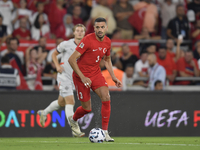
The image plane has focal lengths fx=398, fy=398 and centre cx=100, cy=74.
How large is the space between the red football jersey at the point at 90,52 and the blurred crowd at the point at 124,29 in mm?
4310

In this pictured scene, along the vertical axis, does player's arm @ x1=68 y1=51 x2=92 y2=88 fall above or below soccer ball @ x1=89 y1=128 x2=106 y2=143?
above

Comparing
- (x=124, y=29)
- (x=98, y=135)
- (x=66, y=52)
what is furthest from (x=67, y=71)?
(x=124, y=29)

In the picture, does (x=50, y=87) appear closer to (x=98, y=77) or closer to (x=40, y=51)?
(x=40, y=51)

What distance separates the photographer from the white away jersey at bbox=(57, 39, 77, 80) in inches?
316

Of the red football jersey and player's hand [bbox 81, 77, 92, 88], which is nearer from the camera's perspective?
player's hand [bbox 81, 77, 92, 88]

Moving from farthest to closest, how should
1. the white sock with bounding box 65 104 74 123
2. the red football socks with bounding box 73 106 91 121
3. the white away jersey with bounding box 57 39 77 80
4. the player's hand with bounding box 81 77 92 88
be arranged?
the white away jersey with bounding box 57 39 77 80, the white sock with bounding box 65 104 74 123, the red football socks with bounding box 73 106 91 121, the player's hand with bounding box 81 77 92 88

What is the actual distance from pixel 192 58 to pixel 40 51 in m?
4.44

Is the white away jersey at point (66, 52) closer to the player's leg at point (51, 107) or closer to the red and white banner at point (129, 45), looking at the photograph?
the player's leg at point (51, 107)

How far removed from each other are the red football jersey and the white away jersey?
3.75 feet

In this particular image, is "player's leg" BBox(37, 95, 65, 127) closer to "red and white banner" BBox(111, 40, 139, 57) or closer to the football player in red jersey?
the football player in red jersey

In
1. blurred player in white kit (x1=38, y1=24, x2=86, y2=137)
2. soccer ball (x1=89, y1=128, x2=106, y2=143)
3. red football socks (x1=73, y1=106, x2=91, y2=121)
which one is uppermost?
blurred player in white kit (x1=38, y1=24, x2=86, y2=137)

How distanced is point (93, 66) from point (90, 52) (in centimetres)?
28

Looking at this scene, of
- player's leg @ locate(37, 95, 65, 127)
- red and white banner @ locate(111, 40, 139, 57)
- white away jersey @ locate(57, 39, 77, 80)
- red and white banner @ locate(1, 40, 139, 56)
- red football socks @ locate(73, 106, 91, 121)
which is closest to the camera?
red football socks @ locate(73, 106, 91, 121)

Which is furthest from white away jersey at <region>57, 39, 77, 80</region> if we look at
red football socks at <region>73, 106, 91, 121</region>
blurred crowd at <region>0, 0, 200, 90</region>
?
blurred crowd at <region>0, 0, 200, 90</region>
